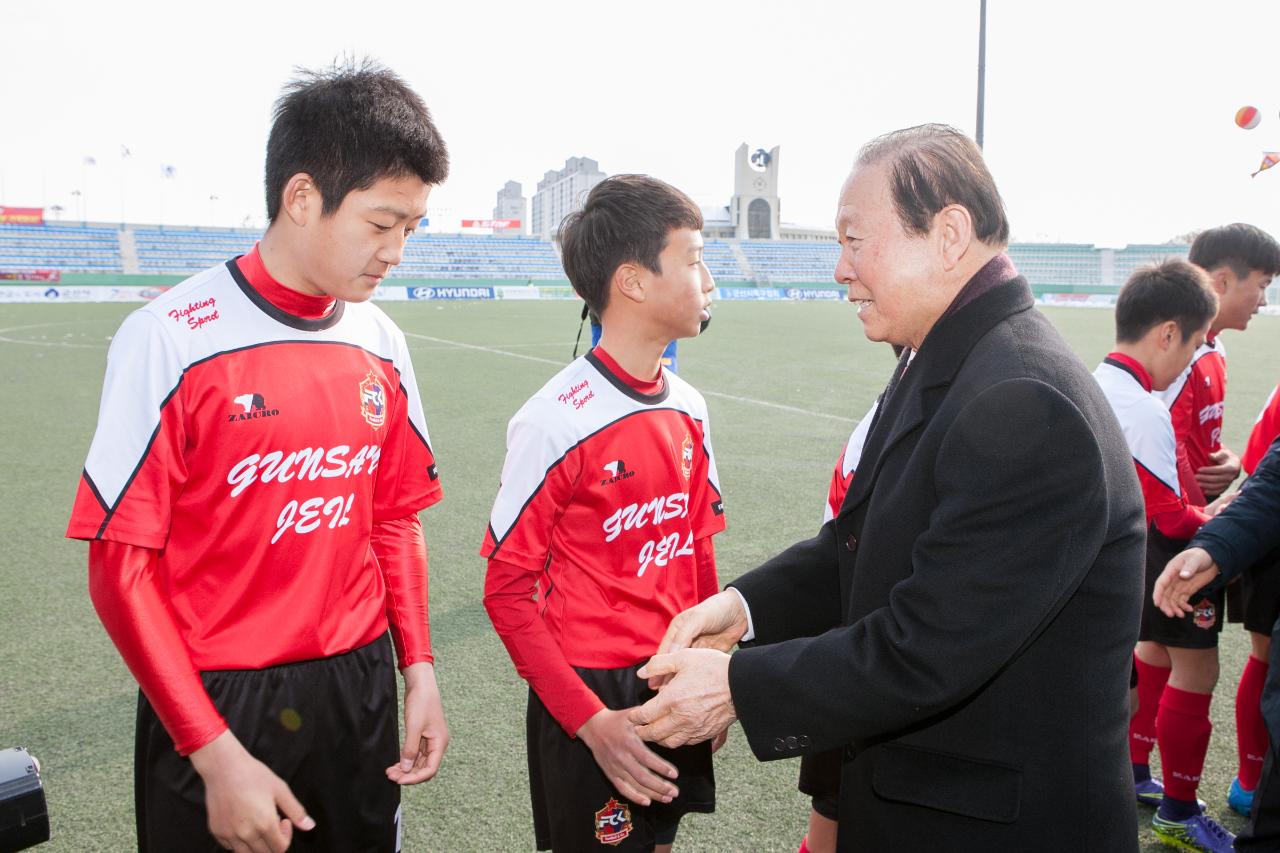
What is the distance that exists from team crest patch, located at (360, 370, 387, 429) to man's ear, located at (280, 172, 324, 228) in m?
0.36

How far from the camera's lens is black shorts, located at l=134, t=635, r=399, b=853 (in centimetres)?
180

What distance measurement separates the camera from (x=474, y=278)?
55750 mm

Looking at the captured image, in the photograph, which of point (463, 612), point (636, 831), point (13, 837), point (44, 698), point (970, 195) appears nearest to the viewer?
point (13, 837)

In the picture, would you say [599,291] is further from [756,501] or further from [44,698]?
[756,501]

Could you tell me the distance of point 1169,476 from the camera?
320cm

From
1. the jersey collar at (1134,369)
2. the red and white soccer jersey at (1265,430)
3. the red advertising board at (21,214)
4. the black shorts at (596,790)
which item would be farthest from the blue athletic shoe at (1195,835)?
the red advertising board at (21,214)

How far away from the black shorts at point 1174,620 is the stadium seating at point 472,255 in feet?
149

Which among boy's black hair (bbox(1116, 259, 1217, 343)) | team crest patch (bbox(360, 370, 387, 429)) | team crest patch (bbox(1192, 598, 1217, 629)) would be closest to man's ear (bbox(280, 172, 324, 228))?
team crest patch (bbox(360, 370, 387, 429))

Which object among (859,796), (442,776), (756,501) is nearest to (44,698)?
(442,776)

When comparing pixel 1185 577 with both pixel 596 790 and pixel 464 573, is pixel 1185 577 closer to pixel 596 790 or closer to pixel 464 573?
pixel 596 790

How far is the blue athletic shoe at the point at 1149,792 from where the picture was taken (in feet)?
11.3

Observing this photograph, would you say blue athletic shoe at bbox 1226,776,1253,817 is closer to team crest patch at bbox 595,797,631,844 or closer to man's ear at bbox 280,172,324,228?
team crest patch at bbox 595,797,631,844

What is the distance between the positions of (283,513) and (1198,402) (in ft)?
11.9

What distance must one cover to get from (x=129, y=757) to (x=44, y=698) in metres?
0.78
